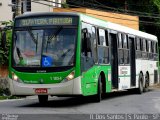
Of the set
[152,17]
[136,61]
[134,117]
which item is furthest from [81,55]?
[152,17]

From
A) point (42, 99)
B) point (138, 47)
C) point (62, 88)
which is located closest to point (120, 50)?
point (138, 47)

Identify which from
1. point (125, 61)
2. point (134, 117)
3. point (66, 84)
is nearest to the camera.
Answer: point (134, 117)

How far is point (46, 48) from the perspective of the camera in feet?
59.5

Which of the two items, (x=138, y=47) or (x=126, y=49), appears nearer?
(x=126, y=49)

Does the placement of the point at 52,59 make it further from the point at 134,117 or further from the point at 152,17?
the point at 152,17

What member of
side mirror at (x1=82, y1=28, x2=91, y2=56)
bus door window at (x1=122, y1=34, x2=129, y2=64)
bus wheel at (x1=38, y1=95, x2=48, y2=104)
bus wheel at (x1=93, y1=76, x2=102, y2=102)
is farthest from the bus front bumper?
bus door window at (x1=122, y1=34, x2=129, y2=64)

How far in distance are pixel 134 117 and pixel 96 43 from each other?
5.62 m

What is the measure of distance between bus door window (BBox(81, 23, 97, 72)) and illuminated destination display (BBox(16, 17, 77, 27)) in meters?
0.57

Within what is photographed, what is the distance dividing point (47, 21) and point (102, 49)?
333cm

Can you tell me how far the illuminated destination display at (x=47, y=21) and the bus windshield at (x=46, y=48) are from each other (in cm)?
20

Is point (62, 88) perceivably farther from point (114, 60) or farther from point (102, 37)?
point (114, 60)

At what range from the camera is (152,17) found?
57.9 meters

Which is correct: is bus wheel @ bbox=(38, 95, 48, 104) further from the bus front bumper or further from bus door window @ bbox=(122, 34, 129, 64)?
bus door window @ bbox=(122, 34, 129, 64)

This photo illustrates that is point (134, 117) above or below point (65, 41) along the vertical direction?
below
